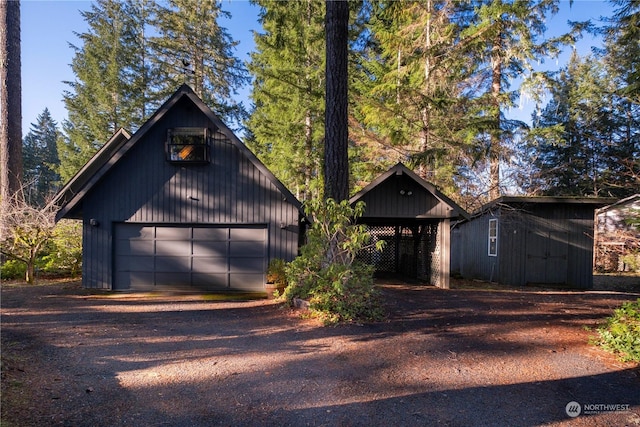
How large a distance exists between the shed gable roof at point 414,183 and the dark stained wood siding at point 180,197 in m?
2.55

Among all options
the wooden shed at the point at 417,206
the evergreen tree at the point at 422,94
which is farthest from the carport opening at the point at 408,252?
the evergreen tree at the point at 422,94

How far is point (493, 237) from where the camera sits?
46.0ft

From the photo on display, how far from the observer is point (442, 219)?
1160 centimetres

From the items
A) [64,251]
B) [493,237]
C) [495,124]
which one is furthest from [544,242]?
[64,251]

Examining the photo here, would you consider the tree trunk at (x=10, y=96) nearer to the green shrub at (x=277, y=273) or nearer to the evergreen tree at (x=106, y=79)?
Answer: the evergreen tree at (x=106, y=79)

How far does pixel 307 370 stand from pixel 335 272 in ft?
8.93

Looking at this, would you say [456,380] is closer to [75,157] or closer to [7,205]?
[7,205]

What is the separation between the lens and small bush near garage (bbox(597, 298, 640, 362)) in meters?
4.69

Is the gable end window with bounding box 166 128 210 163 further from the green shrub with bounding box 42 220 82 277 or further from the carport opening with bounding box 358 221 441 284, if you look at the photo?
the carport opening with bounding box 358 221 441 284

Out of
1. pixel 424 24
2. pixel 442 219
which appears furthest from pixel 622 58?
pixel 442 219

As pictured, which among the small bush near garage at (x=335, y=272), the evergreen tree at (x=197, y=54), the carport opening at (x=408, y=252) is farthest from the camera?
the evergreen tree at (x=197, y=54)

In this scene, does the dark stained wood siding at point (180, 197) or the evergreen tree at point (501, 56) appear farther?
the evergreen tree at point (501, 56)

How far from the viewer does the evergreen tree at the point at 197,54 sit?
2108 cm

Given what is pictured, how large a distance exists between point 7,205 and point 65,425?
11.2 meters
